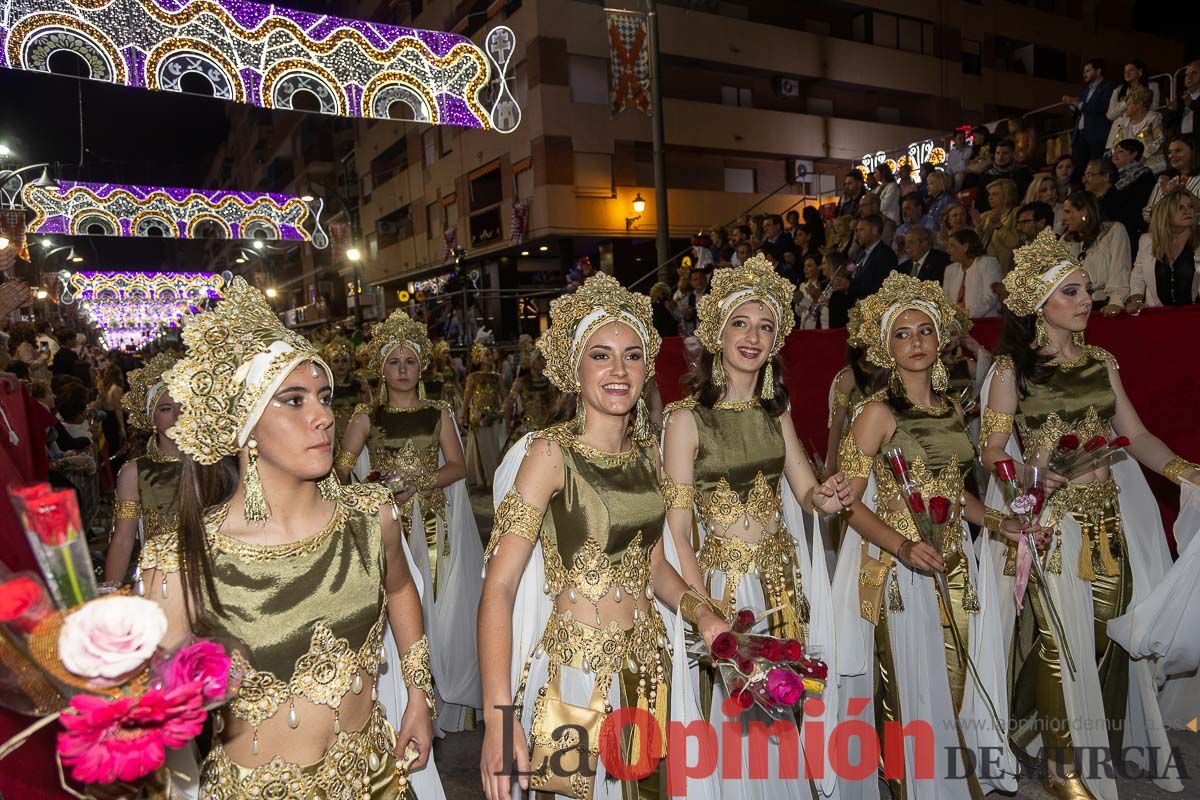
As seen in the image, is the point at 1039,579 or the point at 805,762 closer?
the point at 805,762

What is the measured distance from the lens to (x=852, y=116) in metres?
30.2

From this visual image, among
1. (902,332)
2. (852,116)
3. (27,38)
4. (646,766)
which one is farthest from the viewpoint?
(852,116)

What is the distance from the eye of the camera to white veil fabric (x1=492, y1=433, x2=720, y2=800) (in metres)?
2.75

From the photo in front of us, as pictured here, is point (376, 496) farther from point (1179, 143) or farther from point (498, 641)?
point (1179, 143)

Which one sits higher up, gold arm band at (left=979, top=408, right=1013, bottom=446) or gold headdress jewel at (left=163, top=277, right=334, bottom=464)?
gold headdress jewel at (left=163, top=277, right=334, bottom=464)

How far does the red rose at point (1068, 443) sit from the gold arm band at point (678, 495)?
1.97 meters

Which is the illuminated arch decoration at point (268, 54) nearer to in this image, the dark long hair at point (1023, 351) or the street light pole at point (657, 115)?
the street light pole at point (657, 115)

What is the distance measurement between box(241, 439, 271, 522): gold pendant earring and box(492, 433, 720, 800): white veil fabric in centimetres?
83

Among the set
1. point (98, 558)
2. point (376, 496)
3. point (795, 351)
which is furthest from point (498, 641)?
point (98, 558)

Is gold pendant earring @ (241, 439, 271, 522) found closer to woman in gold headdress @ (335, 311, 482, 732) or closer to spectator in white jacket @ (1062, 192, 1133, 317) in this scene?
woman in gold headdress @ (335, 311, 482, 732)

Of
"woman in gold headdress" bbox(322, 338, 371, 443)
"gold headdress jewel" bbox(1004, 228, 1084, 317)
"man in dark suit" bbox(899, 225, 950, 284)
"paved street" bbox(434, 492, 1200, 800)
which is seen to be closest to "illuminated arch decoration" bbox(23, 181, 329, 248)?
"woman in gold headdress" bbox(322, 338, 371, 443)

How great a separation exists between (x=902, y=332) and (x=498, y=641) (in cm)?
273

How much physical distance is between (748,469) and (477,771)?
239 cm

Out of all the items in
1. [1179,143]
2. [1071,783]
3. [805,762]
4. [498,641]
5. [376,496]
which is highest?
[1179,143]
